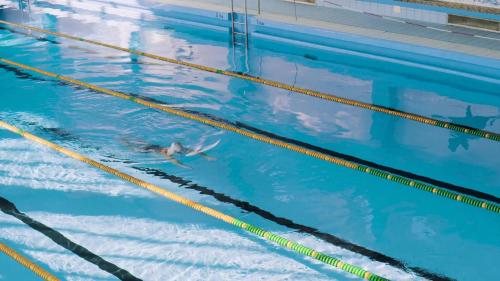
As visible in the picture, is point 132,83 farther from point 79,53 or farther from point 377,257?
point 377,257

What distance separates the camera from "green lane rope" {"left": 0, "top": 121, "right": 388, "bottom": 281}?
3.40m

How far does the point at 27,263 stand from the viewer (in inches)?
138

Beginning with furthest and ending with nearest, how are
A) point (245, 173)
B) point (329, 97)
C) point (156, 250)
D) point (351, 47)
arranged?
point (351, 47)
point (329, 97)
point (245, 173)
point (156, 250)

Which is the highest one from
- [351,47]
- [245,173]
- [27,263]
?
[351,47]

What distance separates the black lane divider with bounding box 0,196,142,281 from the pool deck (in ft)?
14.1

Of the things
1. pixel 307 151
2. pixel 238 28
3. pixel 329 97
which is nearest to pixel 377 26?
pixel 238 28

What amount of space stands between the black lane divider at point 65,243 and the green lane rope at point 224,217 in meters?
0.68

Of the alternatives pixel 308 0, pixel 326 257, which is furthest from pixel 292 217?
pixel 308 0

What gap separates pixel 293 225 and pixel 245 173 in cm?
77

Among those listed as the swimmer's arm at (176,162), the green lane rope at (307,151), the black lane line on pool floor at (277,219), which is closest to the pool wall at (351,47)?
the green lane rope at (307,151)

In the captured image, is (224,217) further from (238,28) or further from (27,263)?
(238,28)

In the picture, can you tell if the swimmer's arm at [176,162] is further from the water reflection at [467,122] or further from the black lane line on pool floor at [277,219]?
the water reflection at [467,122]

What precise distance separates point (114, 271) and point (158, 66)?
3.73 metres

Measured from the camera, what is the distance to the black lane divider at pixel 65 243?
3.44 m
